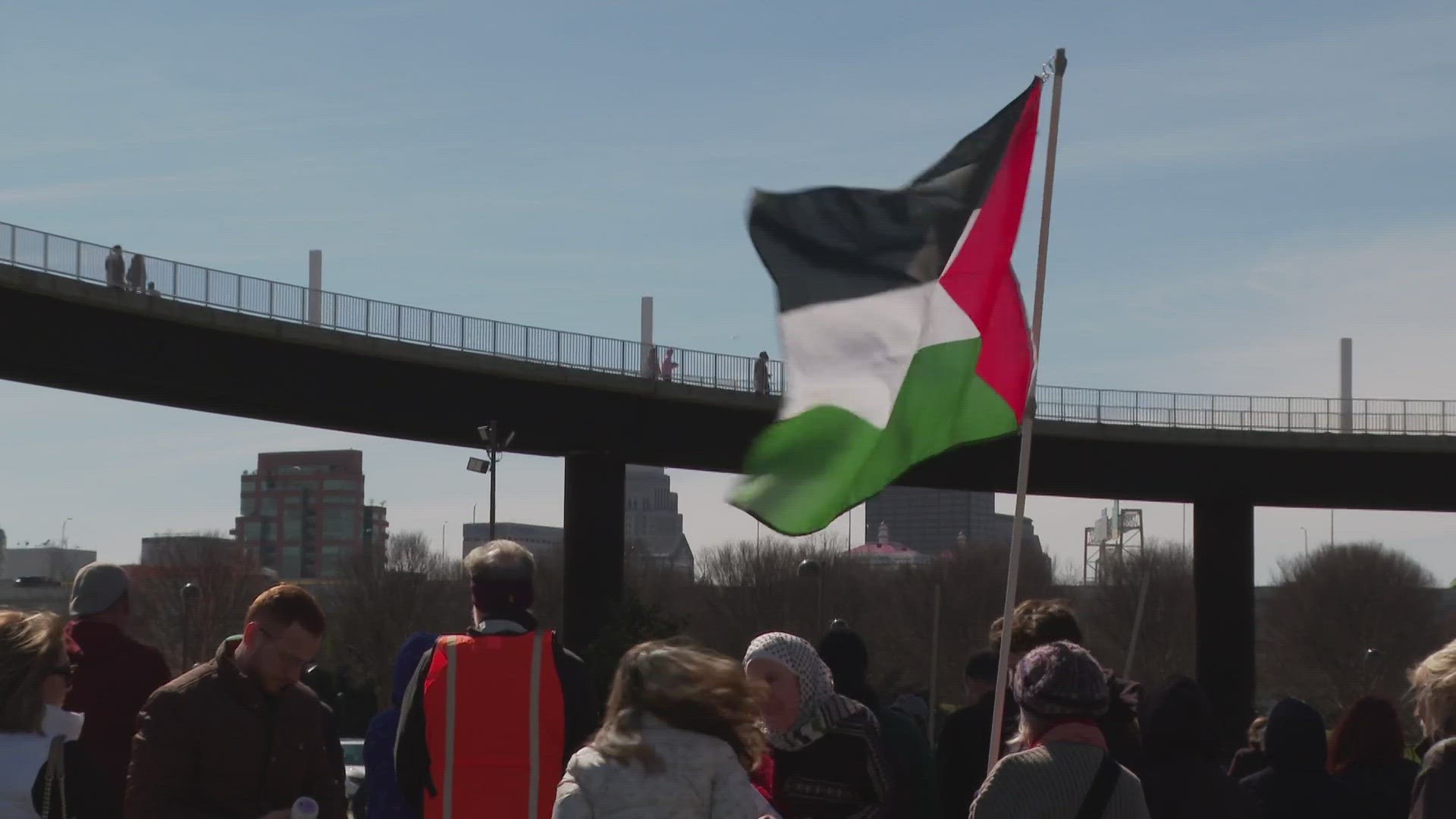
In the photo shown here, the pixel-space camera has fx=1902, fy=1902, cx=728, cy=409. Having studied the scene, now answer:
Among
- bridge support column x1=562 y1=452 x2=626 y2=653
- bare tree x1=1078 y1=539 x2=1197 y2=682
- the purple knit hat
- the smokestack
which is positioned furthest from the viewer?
bare tree x1=1078 y1=539 x2=1197 y2=682

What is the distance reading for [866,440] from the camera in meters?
8.79

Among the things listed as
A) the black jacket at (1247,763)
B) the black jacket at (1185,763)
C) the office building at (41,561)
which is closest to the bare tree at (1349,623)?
the black jacket at (1247,763)

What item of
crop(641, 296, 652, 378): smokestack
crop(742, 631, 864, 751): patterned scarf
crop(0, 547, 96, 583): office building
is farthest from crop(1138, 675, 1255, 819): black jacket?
crop(0, 547, 96, 583): office building

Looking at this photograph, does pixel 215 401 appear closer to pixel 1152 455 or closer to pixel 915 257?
pixel 1152 455

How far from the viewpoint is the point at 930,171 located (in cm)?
948

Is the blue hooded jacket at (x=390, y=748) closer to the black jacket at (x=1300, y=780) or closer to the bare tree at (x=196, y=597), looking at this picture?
the black jacket at (x=1300, y=780)

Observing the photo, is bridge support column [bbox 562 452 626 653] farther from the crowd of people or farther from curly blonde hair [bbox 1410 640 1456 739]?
curly blonde hair [bbox 1410 640 1456 739]

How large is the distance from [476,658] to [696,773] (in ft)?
5.27

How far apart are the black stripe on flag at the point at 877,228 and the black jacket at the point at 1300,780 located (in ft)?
9.02

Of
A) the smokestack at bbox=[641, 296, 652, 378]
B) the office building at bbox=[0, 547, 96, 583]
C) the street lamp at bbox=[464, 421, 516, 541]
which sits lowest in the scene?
the office building at bbox=[0, 547, 96, 583]

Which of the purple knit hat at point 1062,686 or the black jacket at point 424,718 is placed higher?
the purple knit hat at point 1062,686

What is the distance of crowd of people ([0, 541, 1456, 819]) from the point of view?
5465mm

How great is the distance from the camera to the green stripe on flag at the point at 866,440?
8711mm

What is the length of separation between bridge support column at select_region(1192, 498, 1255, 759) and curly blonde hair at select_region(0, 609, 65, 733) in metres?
47.5
